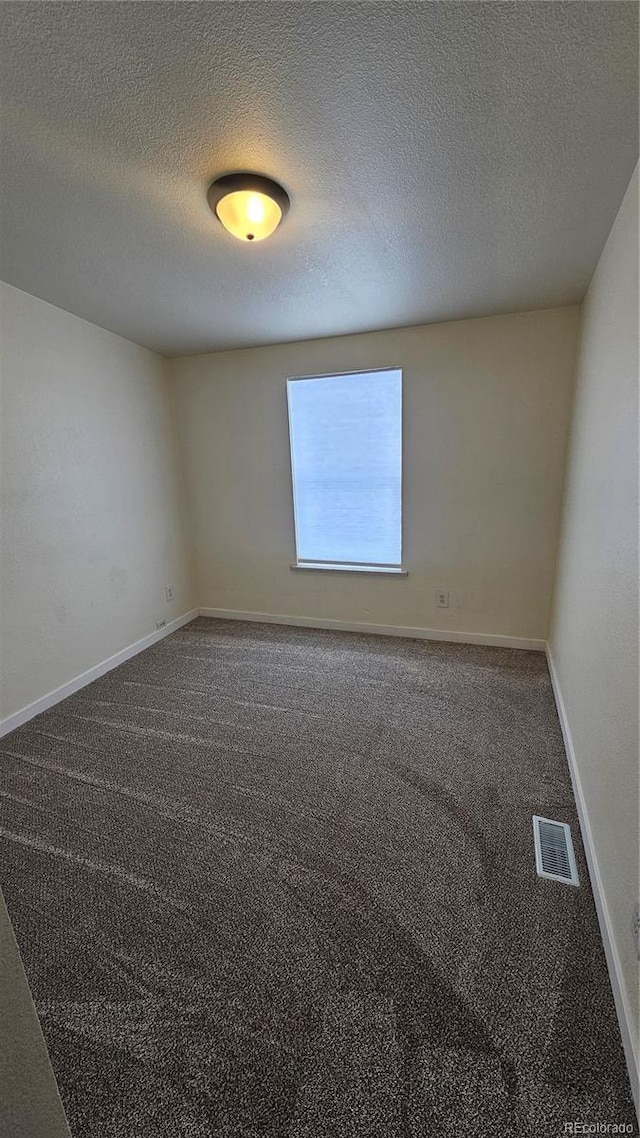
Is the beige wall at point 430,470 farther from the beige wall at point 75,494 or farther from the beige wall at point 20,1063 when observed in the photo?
the beige wall at point 20,1063

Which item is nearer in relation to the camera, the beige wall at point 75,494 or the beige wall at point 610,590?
the beige wall at point 610,590

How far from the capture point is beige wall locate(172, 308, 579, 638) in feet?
8.93

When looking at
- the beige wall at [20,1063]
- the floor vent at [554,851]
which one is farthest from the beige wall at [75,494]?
the floor vent at [554,851]

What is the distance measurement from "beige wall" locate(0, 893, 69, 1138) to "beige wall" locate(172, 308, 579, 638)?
9.58ft

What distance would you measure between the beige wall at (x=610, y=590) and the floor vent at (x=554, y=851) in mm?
124

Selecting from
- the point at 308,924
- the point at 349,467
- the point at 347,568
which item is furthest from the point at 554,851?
the point at 349,467

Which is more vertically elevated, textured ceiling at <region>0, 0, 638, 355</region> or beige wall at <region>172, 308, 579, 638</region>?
textured ceiling at <region>0, 0, 638, 355</region>

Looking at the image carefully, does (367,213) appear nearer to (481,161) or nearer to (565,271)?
(481,161)

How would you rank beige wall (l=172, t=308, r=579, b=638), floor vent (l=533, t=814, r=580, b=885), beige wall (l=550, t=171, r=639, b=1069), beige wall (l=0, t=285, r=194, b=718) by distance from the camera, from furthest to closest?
beige wall (l=172, t=308, r=579, b=638) → beige wall (l=0, t=285, r=194, b=718) → floor vent (l=533, t=814, r=580, b=885) → beige wall (l=550, t=171, r=639, b=1069)

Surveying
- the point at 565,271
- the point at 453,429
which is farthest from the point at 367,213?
the point at 453,429

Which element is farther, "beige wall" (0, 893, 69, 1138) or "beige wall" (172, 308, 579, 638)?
"beige wall" (172, 308, 579, 638)

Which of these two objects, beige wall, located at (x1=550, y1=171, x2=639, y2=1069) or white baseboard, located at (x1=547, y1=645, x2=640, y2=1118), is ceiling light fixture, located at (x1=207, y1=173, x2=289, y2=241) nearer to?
beige wall, located at (x1=550, y1=171, x2=639, y2=1069)

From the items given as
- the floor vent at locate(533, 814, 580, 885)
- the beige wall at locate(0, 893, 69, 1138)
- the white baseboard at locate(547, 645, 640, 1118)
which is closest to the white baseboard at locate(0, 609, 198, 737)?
the beige wall at locate(0, 893, 69, 1138)

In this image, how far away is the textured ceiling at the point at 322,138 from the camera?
3.26ft
